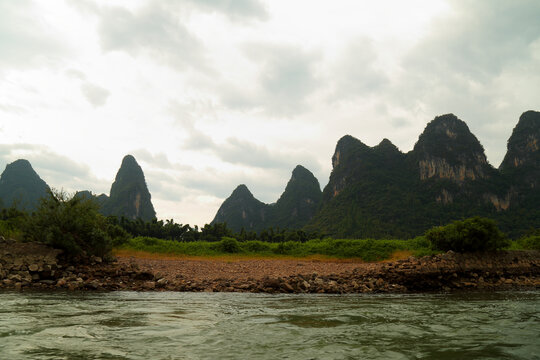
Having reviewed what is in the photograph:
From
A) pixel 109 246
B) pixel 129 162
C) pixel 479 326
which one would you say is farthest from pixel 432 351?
pixel 129 162

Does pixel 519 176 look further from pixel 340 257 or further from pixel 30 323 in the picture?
pixel 30 323

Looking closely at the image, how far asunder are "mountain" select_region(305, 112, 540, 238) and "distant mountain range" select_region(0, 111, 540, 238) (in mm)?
270

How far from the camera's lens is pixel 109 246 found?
646 inches

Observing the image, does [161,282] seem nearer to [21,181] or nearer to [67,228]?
[67,228]

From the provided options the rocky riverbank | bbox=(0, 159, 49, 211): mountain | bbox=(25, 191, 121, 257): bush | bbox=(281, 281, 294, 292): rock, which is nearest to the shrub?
the rocky riverbank

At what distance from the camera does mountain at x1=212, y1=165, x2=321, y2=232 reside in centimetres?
15362

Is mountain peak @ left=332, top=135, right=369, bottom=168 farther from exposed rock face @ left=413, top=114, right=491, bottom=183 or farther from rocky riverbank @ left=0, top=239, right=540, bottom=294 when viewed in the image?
rocky riverbank @ left=0, top=239, right=540, bottom=294

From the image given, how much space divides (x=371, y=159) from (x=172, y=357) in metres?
133

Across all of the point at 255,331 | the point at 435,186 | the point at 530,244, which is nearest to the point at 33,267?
the point at 255,331

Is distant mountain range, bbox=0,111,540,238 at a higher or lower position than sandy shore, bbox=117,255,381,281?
higher

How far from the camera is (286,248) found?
34844 millimetres

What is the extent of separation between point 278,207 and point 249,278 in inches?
5857

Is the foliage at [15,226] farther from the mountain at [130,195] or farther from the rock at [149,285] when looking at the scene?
the mountain at [130,195]

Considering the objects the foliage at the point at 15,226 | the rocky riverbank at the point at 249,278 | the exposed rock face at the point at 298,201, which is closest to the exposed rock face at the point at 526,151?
the exposed rock face at the point at 298,201
